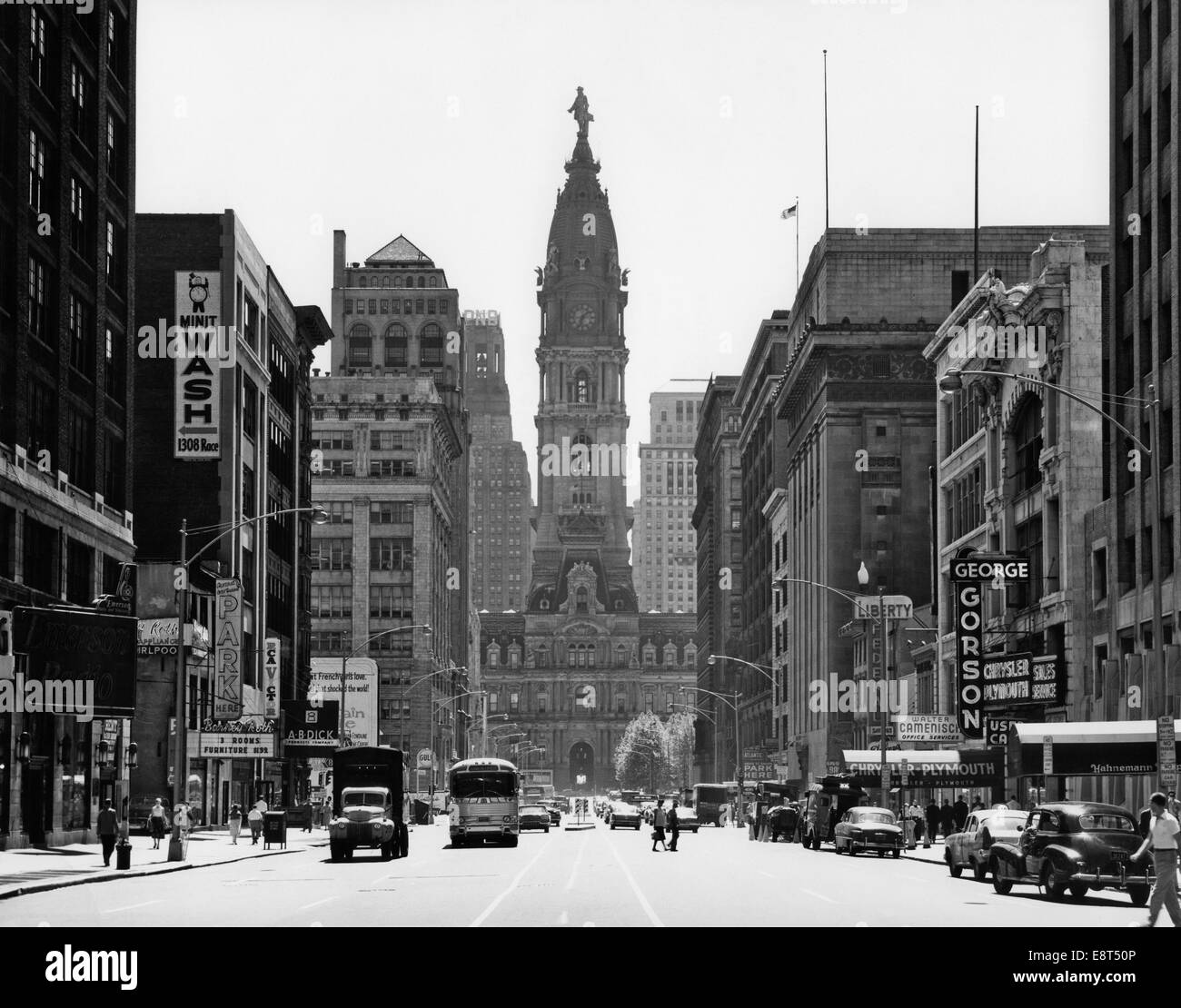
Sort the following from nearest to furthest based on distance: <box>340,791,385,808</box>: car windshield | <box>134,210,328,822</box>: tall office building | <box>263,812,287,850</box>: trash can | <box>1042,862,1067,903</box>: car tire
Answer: <box>1042,862,1067,903</box>: car tire, <box>340,791,385,808</box>: car windshield, <box>263,812,287,850</box>: trash can, <box>134,210,328,822</box>: tall office building

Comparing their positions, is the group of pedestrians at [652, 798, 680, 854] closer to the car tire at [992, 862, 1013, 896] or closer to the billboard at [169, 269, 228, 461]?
the car tire at [992, 862, 1013, 896]

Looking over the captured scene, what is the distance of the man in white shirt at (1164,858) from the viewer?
24875mm

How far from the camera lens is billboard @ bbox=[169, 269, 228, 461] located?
282ft

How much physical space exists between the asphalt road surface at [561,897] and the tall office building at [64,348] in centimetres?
986

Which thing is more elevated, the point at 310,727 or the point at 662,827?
the point at 310,727

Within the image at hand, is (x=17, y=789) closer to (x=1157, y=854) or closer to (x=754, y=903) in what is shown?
(x=754, y=903)

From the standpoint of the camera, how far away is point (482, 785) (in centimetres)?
6625

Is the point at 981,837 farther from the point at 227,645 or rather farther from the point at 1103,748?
the point at 227,645

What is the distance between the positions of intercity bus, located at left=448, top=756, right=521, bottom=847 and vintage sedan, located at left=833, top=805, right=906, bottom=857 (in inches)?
480

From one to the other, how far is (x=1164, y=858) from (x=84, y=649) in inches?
1404

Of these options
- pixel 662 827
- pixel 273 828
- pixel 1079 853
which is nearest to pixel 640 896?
pixel 1079 853

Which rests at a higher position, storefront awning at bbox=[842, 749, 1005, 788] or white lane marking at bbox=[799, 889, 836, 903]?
storefront awning at bbox=[842, 749, 1005, 788]

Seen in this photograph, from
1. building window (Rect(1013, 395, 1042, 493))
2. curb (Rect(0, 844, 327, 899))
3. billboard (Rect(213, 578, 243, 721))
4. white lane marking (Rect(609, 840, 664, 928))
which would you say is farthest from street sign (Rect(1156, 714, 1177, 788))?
billboard (Rect(213, 578, 243, 721))
